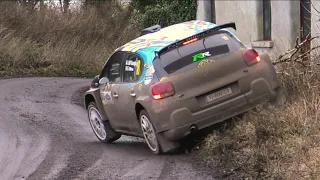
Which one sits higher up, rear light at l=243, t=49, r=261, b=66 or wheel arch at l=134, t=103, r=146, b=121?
rear light at l=243, t=49, r=261, b=66

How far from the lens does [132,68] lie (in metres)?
9.64

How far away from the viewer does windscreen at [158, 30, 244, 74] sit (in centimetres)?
891

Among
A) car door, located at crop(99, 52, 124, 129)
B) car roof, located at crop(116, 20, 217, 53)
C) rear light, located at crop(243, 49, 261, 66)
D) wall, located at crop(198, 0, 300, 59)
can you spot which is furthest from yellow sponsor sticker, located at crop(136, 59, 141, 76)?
wall, located at crop(198, 0, 300, 59)

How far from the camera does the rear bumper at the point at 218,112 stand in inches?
340

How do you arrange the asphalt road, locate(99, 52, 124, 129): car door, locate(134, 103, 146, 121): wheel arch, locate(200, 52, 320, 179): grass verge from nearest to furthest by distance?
locate(200, 52, 320, 179): grass verge → the asphalt road → locate(134, 103, 146, 121): wheel arch → locate(99, 52, 124, 129): car door

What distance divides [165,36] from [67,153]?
2400 millimetres

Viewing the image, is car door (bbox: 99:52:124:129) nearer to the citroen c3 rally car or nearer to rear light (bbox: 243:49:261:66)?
the citroen c3 rally car

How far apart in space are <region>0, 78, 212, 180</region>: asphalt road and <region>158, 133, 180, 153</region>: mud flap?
0.45ft

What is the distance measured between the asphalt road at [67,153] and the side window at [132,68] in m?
1.17

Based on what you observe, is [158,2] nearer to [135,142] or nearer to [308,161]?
[135,142]

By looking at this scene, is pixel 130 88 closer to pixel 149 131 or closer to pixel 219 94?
pixel 149 131

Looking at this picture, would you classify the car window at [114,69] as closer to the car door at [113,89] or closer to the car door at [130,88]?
the car door at [113,89]

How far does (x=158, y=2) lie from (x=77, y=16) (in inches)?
206

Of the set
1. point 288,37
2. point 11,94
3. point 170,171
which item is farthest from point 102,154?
point 11,94
